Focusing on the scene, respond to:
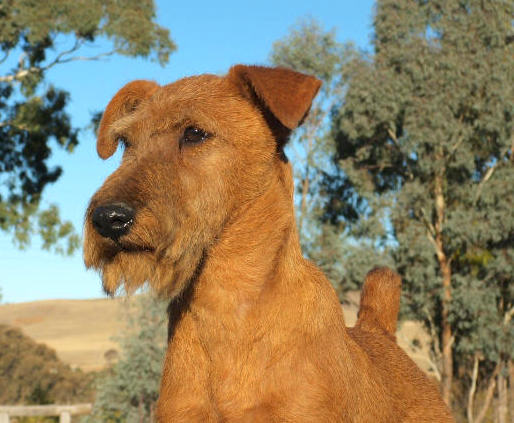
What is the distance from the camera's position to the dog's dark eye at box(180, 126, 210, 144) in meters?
4.02

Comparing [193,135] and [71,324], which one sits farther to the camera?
[71,324]

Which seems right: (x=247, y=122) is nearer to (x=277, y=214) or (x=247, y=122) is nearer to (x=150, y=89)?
(x=277, y=214)

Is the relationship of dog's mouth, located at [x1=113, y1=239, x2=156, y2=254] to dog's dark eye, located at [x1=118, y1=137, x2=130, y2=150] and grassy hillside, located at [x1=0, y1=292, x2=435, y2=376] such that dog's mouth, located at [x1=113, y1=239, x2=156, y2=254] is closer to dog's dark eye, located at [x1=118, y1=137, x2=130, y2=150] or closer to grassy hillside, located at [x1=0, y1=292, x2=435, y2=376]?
dog's dark eye, located at [x1=118, y1=137, x2=130, y2=150]

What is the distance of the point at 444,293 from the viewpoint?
31.7 meters

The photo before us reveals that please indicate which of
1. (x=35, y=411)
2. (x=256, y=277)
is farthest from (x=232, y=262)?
(x=35, y=411)

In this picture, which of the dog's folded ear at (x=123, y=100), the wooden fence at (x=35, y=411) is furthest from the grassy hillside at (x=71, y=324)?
the dog's folded ear at (x=123, y=100)

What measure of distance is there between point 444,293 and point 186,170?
2949 centimetres

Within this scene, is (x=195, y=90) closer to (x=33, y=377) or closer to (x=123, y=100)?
(x=123, y=100)

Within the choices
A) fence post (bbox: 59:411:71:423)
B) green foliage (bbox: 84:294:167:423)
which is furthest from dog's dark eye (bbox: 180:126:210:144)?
green foliage (bbox: 84:294:167:423)

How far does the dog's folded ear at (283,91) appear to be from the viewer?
393cm

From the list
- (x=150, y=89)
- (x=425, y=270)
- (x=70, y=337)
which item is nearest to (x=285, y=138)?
(x=150, y=89)

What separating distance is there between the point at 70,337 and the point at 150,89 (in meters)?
85.6

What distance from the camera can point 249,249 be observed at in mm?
3893

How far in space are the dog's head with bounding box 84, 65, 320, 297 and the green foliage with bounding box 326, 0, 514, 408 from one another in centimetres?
2808
